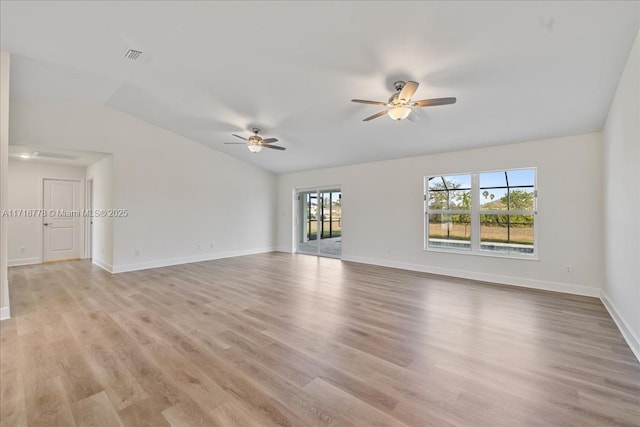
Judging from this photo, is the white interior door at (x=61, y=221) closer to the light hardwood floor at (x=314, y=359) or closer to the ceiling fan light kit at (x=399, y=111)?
the light hardwood floor at (x=314, y=359)

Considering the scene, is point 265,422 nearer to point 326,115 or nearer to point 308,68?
point 308,68

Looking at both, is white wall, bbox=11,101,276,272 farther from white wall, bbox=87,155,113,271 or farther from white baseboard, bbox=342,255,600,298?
white baseboard, bbox=342,255,600,298

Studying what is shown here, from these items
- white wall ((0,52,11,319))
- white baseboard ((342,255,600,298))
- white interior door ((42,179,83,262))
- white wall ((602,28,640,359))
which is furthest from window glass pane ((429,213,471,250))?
white interior door ((42,179,83,262))

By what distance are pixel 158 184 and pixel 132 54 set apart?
3.22 metres

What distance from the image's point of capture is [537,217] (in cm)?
471

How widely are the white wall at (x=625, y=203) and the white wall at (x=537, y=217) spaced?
512mm

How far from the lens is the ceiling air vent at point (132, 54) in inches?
145

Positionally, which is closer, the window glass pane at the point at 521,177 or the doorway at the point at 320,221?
the window glass pane at the point at 521,177

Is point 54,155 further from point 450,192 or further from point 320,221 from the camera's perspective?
point 450,192

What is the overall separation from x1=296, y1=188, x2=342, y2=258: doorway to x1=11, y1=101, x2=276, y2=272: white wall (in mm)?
1466

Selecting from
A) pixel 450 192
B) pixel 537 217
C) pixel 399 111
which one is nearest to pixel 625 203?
pixel 537 217

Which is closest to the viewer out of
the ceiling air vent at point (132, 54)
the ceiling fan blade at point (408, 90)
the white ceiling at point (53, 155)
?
the ceiling fan blade at point (408, 90)

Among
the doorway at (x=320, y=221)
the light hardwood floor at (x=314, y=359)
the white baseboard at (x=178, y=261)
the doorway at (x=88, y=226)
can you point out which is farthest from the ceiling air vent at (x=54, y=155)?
the doorway at (x=320, y=221)

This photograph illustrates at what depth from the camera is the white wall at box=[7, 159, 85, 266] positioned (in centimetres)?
653
